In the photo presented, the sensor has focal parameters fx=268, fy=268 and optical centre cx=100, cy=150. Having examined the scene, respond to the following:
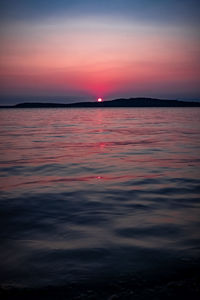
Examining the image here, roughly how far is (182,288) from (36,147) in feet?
45.2

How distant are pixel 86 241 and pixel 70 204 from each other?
2.00 m

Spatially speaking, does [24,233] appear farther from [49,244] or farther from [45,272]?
[45,272]

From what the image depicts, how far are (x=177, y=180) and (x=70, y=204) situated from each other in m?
3.74

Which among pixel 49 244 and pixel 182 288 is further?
pixel 49 244

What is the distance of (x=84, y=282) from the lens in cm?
319

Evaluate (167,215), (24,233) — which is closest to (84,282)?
(24,233)

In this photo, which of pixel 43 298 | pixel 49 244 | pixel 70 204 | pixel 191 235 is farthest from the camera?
pixel 70 204

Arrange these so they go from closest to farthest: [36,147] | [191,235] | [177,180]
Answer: [191,235], [177,180], [36,147]

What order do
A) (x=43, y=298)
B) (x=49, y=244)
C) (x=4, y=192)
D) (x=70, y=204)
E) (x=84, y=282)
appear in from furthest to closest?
(x=4, y=192) → (x=70, y=204) → (x=49, y=244) → (x=84, y=282) → (x=43, y=298)

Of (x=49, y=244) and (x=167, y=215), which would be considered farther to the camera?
(x=167, y=215)

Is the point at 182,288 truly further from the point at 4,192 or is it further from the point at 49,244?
the point at 4,192

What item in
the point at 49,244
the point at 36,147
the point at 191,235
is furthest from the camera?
the point at 36,147

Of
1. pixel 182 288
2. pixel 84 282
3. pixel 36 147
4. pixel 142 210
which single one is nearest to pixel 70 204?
pixel 142 210

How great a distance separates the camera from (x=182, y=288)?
303 centimetres
